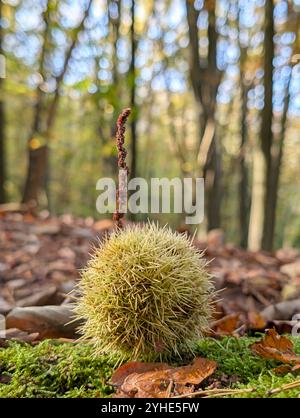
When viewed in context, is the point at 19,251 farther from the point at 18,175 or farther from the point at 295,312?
the point at 18,175

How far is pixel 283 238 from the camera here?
65.7 feet

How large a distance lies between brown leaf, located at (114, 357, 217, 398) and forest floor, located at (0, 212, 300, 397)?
0.16ft

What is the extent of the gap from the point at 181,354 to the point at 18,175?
2096cm

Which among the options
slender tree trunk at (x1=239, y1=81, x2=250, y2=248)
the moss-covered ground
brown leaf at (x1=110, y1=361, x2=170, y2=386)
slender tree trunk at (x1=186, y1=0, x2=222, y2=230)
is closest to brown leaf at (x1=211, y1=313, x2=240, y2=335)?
the moss-covered ground

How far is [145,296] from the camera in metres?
1.33

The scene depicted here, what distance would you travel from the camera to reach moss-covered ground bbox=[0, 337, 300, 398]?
1318mm

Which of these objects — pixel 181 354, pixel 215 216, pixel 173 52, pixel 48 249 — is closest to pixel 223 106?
pixel 173 52

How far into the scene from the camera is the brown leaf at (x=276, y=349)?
1.41 meters

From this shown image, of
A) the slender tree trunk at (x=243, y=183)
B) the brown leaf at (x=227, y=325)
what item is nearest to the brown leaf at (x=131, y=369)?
the brown leaf at (x=227, y=325)

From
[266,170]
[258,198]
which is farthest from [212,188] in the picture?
[266,170]

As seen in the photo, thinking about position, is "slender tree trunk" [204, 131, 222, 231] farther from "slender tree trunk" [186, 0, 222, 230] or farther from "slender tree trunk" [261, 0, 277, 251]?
"slender tree trunk" [261, 0, 277, 251]

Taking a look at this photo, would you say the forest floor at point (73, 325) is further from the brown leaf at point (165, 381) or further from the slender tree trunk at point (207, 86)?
the slender tree trunk at point (207, 86)

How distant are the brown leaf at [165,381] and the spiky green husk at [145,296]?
7 cm
